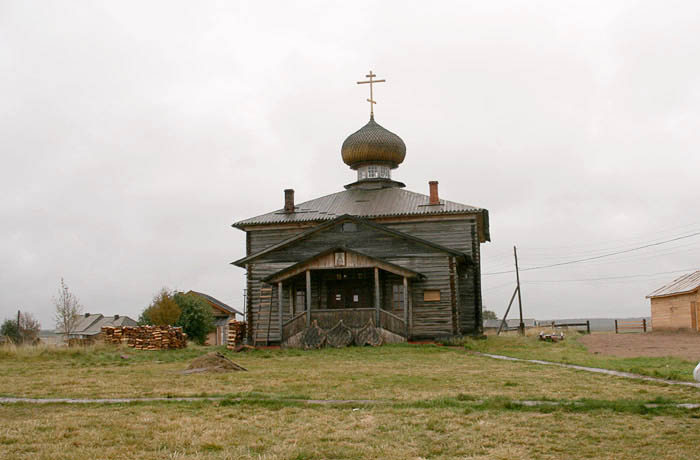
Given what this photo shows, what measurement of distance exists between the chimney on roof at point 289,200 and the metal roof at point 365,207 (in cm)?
28

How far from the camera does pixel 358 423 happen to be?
869 cm

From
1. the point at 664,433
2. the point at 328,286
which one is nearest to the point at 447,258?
the point at 328,286

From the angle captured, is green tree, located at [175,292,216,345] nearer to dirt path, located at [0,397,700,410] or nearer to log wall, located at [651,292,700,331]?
log wall, located at [651,292,700,331]

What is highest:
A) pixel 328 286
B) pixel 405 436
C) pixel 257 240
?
pixel 257 240

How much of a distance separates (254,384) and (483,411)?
5.23 meters

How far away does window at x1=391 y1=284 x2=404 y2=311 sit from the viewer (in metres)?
29.8

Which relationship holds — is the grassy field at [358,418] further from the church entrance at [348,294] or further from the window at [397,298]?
the church entrance at [348,294]

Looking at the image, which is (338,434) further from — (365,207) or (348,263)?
(365,207)

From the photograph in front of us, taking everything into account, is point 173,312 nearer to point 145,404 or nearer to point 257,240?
point 257,240

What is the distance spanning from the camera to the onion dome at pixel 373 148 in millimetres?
38000

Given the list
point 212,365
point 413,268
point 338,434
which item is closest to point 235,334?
point 413,268

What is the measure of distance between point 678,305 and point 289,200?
2239 centimetres

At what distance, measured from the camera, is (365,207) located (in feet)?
112

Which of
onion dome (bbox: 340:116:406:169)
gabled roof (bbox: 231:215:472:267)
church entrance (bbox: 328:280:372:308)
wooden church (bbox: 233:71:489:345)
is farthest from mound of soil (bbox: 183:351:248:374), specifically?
onion dome (bbox: 340:116:406:169)
